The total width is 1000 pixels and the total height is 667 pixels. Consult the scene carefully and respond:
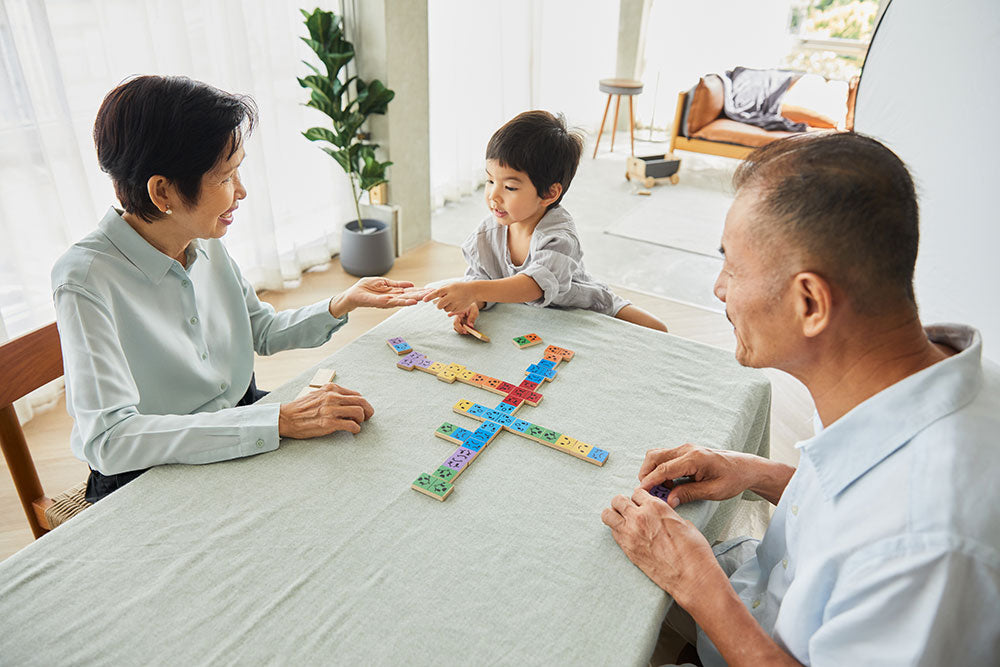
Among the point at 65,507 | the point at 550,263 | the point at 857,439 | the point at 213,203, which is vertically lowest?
the point at 65,507

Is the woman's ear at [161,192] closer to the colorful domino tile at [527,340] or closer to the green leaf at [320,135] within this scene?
the colorful domino tile at [527,340]

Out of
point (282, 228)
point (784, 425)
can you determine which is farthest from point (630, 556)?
point (282, 228)

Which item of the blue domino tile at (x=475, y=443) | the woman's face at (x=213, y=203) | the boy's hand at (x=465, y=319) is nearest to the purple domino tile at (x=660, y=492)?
the blue domino tile at (x=475, y=443)

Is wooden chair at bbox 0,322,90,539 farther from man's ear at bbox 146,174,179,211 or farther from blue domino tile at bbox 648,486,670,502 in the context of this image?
blue domino tile at bbox 648,486,670,502

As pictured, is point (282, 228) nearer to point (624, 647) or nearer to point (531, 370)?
point (531, 370)

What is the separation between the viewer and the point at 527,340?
1.68 m

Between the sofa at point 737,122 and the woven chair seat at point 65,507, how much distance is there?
567 centimetres

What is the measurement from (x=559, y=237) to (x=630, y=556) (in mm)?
1137

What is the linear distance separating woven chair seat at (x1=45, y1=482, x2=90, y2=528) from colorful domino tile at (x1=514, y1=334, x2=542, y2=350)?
1.09 metres

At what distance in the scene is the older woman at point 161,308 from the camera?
3.88ft

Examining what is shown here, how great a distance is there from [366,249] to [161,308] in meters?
2.49

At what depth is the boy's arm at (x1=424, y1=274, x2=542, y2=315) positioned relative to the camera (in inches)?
66.5

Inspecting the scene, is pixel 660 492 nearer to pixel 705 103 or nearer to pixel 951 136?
pixel 951 136

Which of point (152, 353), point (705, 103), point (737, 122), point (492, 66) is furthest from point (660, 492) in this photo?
point (737, 122)
